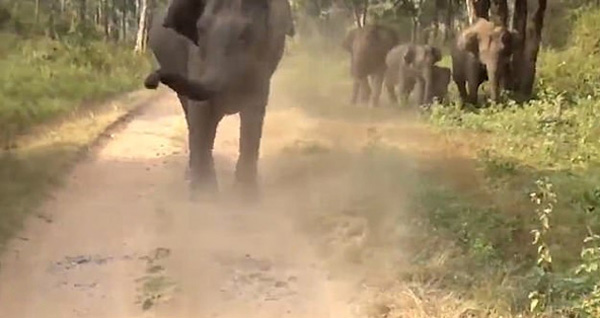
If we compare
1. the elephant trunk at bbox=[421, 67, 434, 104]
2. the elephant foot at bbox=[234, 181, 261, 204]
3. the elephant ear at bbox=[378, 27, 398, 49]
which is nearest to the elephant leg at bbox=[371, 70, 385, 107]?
the elephant ear at bbox=[378, 27, 398, 49]

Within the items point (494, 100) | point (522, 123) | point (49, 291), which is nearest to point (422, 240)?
point (49, 291)

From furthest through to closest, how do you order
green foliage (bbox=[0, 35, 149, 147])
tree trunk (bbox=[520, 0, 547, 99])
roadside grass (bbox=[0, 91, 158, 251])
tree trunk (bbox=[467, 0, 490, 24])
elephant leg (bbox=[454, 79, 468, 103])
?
tree trunk (bbox=[467, 0, 490, 24]), elephant leg (bbox=[454, 79, 468, 103]), tree trunk (bbox=[520, 0, 547, 99]), green foliage (bbox=[0, 35, 149, 147]), roadside grass (bbox=[0, 91, 158, 251])

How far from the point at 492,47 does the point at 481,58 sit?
1.61 feet

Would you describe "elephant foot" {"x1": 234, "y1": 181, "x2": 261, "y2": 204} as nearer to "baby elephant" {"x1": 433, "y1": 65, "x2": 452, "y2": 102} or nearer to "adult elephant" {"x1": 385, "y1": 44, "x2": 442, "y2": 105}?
"adult elephant" {"x1": 385, "y1": 44, "x2": 442, "y2": 105}

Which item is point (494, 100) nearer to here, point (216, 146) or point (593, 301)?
point (216, 146)

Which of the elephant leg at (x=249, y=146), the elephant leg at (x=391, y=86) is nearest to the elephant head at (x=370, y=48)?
the elephant leg at (x=391, y=86)

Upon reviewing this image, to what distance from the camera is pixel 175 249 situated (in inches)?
317

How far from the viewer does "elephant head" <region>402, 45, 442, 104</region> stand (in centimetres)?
1916

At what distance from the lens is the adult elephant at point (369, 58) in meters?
21.6

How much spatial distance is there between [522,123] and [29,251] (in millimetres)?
8787

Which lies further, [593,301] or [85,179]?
[85,179]

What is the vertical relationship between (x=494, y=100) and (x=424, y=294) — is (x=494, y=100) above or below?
below

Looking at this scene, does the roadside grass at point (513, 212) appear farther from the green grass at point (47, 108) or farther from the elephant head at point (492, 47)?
the green grass at point (47, 108)

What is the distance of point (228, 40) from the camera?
9531 millimetres
